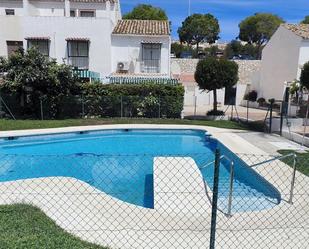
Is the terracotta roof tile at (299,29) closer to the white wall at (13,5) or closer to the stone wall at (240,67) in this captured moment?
the stone wall at (240,67)

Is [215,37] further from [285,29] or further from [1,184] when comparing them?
[1,184]

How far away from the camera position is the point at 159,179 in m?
10.2

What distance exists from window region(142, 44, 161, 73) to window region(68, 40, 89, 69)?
16.3ft

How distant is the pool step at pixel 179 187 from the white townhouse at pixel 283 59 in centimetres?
1876

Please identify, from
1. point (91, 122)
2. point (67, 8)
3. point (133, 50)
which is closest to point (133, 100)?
point (91, 122)

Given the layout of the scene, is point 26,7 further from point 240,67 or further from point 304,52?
point 240,67

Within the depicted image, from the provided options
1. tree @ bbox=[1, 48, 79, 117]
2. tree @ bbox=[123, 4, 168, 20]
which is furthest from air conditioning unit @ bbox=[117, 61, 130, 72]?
tree @ bbox=[123, 4, 168, 20]

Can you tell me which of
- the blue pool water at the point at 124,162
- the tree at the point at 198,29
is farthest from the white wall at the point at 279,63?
the tree at the point at 198,29

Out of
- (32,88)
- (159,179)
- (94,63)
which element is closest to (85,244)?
(159,179)

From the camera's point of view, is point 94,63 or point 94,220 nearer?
point 94,220

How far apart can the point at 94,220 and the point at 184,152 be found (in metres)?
10.1

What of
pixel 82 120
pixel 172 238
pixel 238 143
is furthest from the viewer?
pixel 82 120

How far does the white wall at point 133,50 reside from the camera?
1172 inches

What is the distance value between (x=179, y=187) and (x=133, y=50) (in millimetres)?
22213
